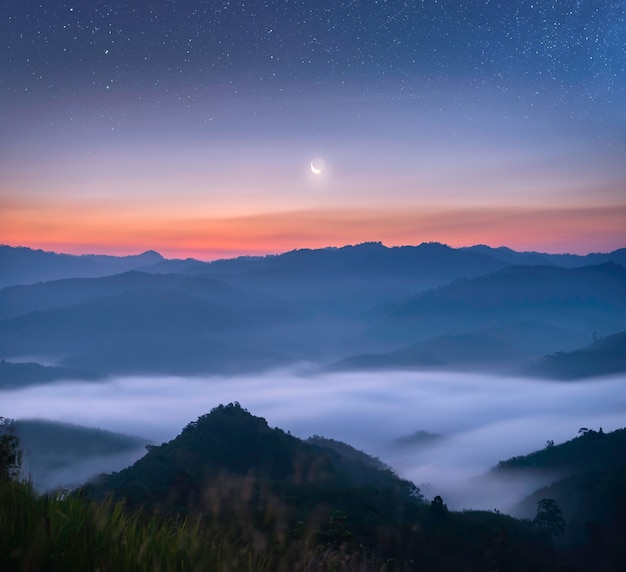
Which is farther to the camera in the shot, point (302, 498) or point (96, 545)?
point (302, 498)

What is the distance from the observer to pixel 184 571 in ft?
11.3

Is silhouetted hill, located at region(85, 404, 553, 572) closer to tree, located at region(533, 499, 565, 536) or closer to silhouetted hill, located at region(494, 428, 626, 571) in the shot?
tree, located at region(533, 499, 565, 536)

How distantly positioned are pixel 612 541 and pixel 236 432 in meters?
67.0

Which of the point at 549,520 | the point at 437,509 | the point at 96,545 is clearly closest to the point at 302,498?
the point at 437,509

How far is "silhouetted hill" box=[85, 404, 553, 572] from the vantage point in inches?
1906

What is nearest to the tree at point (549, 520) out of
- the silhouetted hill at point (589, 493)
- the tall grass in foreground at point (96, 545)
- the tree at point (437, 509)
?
the silhouetted hill at point (589, 493)

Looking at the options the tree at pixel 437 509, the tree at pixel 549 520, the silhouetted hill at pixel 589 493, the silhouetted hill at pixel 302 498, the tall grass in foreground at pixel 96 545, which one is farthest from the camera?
the silhouetted hill at pixel 589 493

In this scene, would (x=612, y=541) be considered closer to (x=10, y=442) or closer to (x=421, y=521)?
(x=421, y=521)

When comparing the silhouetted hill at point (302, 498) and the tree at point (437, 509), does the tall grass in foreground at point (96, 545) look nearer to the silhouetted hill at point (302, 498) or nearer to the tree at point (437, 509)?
the silhouetted hill at point (302, 498)

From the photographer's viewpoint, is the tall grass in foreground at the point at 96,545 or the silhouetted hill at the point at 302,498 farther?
the silhouetted hill at the point at 302,498

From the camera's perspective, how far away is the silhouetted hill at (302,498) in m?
48.4

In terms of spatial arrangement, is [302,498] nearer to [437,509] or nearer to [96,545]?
[437,509]

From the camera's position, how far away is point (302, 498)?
69188 millimetres

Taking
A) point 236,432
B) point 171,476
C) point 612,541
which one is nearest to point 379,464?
point 236,432
